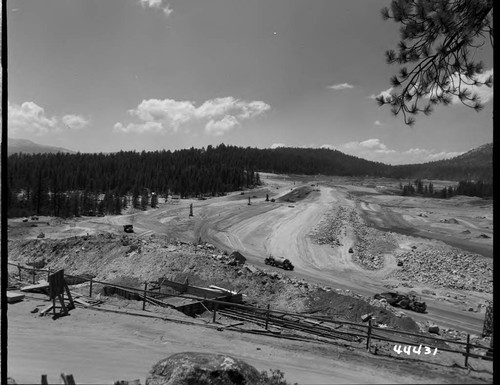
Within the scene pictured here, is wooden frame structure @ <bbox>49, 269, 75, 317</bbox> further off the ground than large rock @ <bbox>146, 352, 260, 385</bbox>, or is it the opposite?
large rock @ <bbox>146, 352, 260, 385</bbox>

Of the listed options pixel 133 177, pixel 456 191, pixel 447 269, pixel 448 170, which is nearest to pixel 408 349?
pixel 447 269

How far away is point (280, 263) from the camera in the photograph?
114ft

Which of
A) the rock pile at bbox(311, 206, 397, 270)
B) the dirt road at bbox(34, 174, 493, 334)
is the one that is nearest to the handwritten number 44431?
the dirt road at bbox(34, 174, 493, 334)

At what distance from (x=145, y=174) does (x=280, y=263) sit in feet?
217

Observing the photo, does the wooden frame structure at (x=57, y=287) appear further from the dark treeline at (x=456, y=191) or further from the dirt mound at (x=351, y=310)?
the dark treeline at (x=456, y=191)

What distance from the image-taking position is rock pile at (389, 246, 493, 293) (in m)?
31.9

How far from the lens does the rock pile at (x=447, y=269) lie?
31.9 meters

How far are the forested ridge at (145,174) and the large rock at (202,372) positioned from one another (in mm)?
12656

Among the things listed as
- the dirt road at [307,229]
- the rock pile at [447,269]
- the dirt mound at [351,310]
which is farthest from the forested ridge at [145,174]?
the dirt mound at [351,310]

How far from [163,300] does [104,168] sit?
8185 centimetres

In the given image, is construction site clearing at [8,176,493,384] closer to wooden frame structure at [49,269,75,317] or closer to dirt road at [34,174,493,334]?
dirt road at [34,174,493,334]

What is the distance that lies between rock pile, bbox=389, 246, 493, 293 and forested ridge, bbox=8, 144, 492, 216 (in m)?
9.88

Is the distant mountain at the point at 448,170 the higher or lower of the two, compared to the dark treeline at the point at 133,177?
higher
